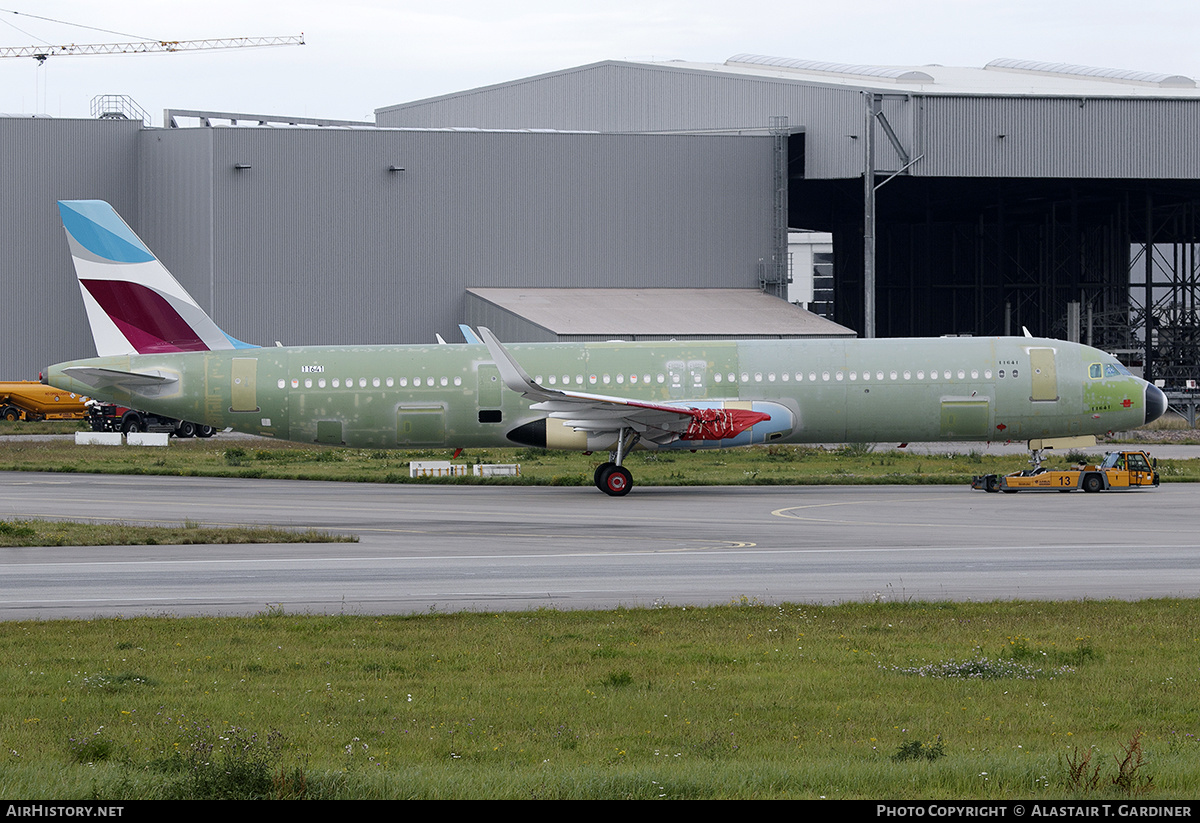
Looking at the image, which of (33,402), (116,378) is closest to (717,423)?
(116,378)

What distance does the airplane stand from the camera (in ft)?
119

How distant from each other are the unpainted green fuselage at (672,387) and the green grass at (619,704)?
1986cm

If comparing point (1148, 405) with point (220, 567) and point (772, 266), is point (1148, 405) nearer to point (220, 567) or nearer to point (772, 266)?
point (220, 567)

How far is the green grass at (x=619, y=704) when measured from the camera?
28.6 ft

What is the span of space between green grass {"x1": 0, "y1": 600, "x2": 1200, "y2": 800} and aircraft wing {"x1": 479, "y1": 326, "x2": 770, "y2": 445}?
17940mm

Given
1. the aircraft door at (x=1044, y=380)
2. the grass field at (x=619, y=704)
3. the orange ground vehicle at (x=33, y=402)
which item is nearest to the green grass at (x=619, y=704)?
the grass field at (x=619, y=704)

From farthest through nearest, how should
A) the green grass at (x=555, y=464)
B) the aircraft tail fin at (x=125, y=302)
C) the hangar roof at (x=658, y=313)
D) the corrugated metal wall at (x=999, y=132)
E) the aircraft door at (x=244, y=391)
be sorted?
1. the corrugated metal wall at (x=999, y=132)
2. the hangar roof at (x=658, y=313)
3. the green grass at (x=555, y=464)
4. the aircraft tail fin at (x=125, y=302)
5. the aircraft door at (x=244, y=391)

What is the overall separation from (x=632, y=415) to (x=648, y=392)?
2006 millimetres

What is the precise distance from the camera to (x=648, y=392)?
3700 centimetres

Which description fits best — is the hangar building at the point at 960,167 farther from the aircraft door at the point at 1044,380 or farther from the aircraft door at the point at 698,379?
the aircraft door at the point at 698,379

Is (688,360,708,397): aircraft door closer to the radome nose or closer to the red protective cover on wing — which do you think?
the red protective cover on wing

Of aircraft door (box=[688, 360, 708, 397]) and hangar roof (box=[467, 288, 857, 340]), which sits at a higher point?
hangar roof (box=[467, 288, 857, 340])

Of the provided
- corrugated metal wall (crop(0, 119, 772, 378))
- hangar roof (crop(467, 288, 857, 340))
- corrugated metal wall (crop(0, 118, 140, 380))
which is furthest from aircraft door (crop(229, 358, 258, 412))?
corrugated metal wall (crop(0, 118, 140, 380))

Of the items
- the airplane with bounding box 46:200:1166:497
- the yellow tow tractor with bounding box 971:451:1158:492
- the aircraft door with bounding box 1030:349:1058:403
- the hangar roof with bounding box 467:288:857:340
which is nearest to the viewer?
the yellow tow tractor with bounding box 971:451:1158:492
